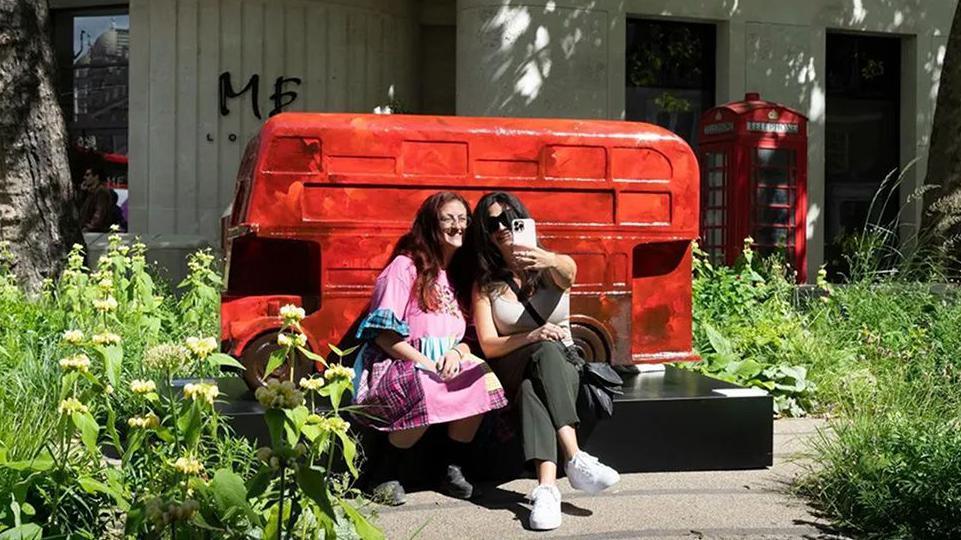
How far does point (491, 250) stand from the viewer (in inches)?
206

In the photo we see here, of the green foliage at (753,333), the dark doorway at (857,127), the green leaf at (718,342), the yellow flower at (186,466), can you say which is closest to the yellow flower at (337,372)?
the yellow flower at (186,466)

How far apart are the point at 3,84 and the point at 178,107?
200 inches

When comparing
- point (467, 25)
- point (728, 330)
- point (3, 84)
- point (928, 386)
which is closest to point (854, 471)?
point (928, 386)

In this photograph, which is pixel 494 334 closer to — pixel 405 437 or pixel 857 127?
pixel 405 437

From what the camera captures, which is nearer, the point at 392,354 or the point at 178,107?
the point at 392,354

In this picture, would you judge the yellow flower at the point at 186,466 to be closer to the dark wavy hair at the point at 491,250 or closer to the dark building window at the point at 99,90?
the dark wavy hair at the point at 491,250

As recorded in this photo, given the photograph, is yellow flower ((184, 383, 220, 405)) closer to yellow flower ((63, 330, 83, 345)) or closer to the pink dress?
yellow flower ((63, 330, 83, 345))

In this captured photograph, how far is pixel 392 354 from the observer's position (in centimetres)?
491

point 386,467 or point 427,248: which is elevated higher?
point 427,248

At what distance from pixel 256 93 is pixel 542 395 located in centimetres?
986

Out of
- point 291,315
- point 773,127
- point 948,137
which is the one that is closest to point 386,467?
point 291,315

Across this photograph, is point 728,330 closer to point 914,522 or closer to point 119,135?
point 914,522

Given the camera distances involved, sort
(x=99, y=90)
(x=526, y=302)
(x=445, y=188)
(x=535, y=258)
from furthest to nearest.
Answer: (x=99, y=90)
(x=445, y=188)
(x=526, y=302)
(x=535, y=258)

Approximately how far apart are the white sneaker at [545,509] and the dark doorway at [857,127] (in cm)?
1188
